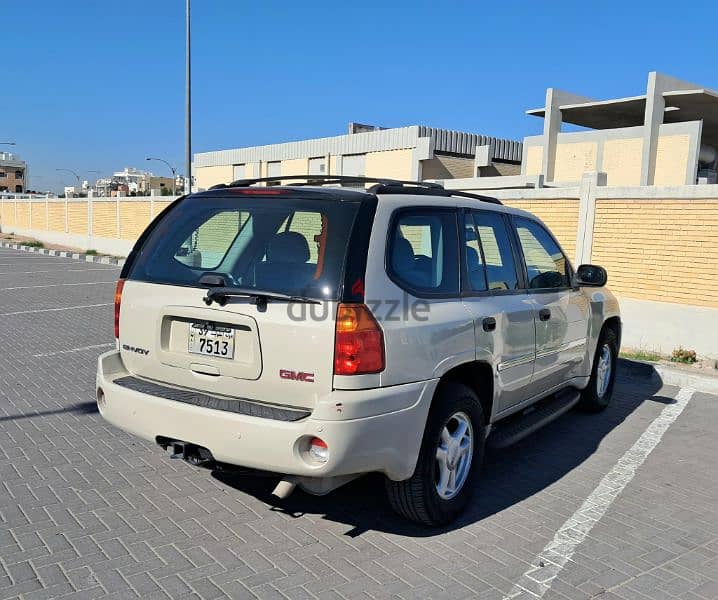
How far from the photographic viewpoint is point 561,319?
16.7 ft

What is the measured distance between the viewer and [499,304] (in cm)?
421

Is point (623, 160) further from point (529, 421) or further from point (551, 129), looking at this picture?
point (529, 421)

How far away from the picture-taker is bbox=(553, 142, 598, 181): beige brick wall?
92.2ft

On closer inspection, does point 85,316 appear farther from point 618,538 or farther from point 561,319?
point 618,538

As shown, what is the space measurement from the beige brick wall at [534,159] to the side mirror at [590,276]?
85.2ft

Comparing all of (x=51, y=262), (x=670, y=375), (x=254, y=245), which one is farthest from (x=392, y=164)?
(x=254, y=245)

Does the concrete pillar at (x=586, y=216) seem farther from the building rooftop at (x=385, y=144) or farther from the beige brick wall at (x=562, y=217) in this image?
the building rooftop at (x=385, y=144)

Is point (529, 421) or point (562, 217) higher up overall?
point (562, 217)

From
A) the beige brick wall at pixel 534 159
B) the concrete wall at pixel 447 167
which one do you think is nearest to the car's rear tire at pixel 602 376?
the beige brick wall at pixel 534 159

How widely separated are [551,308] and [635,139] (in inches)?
953

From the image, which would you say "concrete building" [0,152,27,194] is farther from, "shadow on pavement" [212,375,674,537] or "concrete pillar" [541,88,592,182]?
"shadow on pavement" [212,375,674,537]

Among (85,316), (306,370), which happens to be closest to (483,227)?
(306,370)

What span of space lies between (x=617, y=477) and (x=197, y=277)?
319 cm

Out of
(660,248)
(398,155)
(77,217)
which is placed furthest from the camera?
(398,155)
